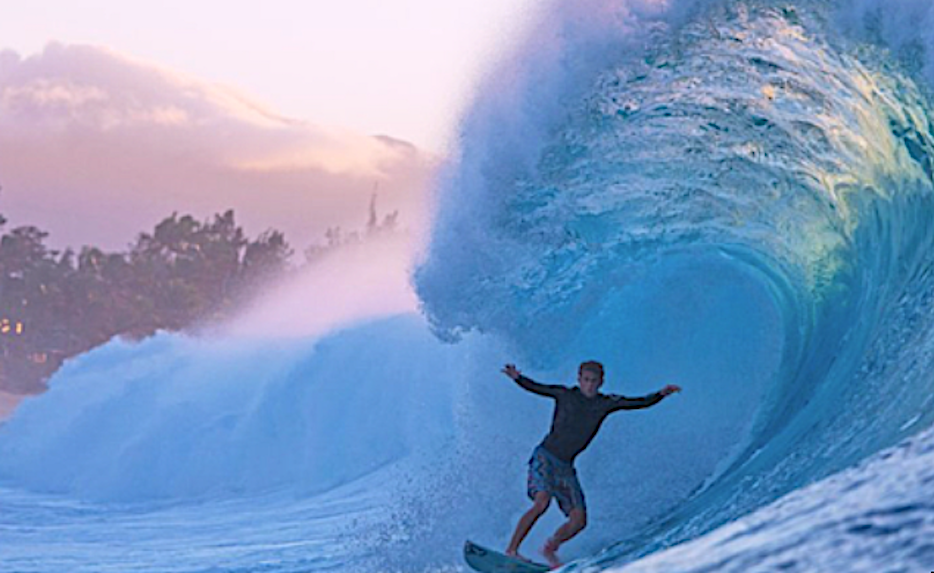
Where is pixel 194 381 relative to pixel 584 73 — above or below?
above

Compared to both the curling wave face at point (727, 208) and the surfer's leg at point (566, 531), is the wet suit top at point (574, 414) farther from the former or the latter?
the curling wave face at point (727, 208)

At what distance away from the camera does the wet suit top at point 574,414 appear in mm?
7234

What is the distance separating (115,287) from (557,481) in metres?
54.9

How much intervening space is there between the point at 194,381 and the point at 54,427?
6.12 ft

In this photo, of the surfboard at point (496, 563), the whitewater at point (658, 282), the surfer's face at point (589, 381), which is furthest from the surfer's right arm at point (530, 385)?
the whitewater at point (658, 282)

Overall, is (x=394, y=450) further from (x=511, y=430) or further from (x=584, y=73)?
(x=584, y=73)

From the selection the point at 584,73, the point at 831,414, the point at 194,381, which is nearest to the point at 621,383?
the point at 584,73

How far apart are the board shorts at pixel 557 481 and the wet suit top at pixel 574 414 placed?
0.04m

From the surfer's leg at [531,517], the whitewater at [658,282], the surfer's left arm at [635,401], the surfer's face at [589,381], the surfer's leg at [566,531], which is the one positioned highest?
the whitewater at [658,282]

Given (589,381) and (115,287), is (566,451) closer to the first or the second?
(589,381)

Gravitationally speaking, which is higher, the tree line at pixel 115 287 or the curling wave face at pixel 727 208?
the tree line at pixel 115 287

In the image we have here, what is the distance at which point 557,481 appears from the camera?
289 inches

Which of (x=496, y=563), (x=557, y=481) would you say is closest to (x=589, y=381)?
(x=557, y=481)

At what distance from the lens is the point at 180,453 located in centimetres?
1664
